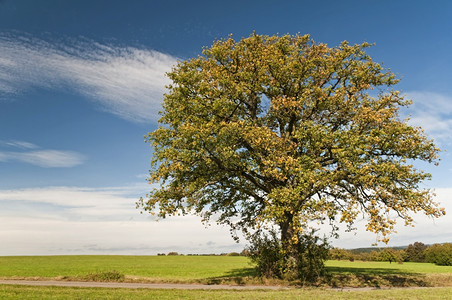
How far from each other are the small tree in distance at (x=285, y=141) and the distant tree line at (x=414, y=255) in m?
40.8

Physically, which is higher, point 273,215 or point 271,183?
point 271,183

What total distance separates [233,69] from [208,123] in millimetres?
6331

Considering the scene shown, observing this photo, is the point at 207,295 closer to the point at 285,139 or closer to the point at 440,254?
the point at 285,139

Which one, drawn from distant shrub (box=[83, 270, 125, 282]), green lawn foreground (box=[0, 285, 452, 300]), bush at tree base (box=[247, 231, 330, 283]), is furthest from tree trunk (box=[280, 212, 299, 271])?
distant shrub (box=[83, 270, 125, 282])

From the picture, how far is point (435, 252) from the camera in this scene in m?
65.2

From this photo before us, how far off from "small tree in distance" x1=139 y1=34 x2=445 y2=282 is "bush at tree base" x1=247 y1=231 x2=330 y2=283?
0.56 ft

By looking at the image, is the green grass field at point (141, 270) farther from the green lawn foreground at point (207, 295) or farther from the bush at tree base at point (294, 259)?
the green lawn foreground at point (207, 295)

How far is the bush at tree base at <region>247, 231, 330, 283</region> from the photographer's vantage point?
75.9 feet

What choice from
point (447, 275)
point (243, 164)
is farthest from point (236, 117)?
point (447, 275)

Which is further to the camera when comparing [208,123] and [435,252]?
[435,252]

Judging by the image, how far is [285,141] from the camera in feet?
75.9

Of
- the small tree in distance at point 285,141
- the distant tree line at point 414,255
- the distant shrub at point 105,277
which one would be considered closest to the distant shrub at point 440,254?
the distant tree line at point 414,255

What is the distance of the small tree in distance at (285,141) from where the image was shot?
21125 mm

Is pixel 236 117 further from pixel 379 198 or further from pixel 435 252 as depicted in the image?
pixel 435 252
